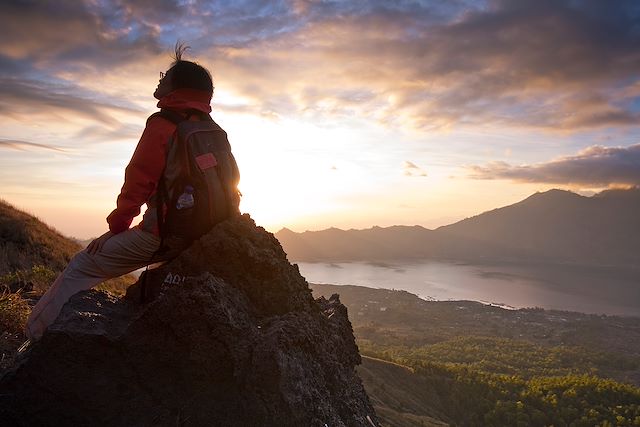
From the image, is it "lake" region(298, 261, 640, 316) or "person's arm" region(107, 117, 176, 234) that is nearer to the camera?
"person's arm" region(107, 117, 176, 234)

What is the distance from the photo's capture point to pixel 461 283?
616 ft

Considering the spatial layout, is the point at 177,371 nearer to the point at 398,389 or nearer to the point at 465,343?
the point at 398,389

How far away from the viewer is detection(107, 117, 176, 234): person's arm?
3.75 metres

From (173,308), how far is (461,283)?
199m

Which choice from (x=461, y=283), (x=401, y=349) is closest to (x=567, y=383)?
(x=401, y=349)

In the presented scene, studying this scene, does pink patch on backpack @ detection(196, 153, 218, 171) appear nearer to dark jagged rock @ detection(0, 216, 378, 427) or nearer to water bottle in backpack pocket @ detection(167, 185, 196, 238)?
water bottle in backpack pocket @ detection(167, 185, 196, 238)

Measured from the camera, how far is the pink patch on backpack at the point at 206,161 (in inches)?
147

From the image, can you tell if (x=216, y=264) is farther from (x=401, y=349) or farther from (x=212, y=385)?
(x=401, y=349)

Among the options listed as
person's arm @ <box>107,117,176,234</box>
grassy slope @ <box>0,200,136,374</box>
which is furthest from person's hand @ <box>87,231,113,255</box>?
grassy slope @ <box>0,200,136,374</box>

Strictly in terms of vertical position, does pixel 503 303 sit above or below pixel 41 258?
below

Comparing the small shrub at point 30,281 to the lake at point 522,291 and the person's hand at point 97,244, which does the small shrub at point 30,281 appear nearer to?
the person's hand at point 97,244

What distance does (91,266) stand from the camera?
4008mm

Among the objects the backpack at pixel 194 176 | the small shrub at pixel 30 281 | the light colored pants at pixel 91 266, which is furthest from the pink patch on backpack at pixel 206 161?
the small shrub at pixel 30 281

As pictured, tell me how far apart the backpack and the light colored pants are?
28 cm
